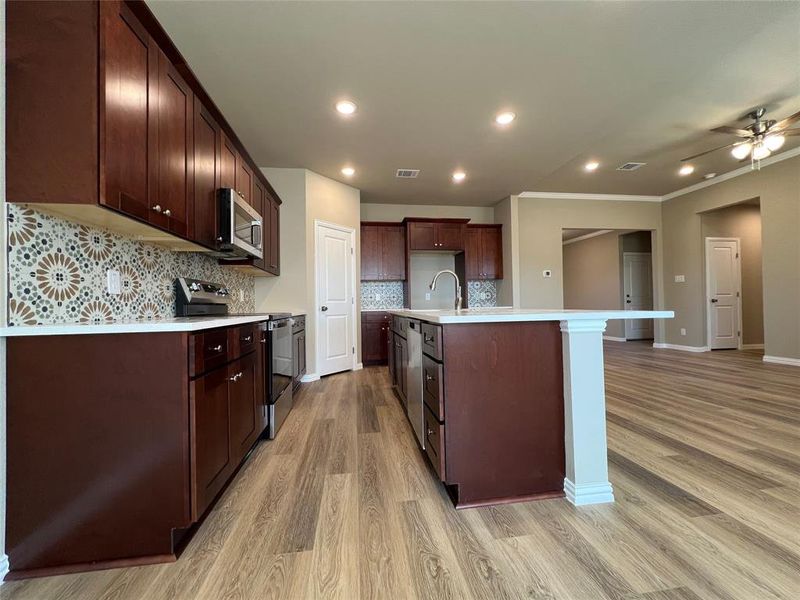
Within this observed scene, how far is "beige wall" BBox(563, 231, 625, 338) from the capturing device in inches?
303

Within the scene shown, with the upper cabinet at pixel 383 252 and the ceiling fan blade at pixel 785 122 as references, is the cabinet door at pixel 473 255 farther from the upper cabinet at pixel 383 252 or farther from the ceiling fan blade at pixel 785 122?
the ceiling fan blade at pixel 785 122

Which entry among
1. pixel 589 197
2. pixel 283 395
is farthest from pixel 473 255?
pixel 283 395

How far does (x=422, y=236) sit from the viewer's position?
540 centimetres

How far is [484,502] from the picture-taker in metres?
1.48

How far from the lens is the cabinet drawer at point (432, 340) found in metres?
1.55

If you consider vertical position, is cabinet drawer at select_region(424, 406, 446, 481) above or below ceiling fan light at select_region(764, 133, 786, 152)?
below

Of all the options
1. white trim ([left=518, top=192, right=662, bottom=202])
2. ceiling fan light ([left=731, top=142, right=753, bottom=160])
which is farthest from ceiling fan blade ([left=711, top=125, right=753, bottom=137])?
white trim ([left=518, top=192, right=662, bottom=202])

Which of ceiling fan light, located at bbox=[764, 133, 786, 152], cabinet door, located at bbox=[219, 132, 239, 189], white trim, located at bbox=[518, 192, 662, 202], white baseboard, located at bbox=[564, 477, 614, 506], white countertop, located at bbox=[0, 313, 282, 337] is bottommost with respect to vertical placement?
white baseboard, located at bbox=[564, 477, 614, 506]

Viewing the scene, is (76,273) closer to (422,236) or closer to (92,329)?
(92,329)

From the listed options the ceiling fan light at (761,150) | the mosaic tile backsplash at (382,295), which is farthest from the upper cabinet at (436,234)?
the ceiling fan light at (761,150)

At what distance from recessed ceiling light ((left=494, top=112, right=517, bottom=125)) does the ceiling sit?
7cm

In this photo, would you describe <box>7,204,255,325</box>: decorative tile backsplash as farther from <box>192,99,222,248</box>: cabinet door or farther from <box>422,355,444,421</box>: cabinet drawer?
<box>422,355,444,421</box>: cabinet drawer

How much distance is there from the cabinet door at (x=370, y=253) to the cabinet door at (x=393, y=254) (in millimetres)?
74

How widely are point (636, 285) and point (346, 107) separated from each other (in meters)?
7.80
